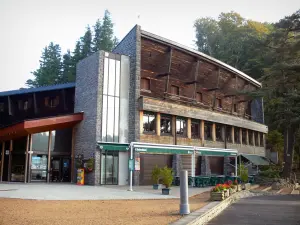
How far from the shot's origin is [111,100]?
23.8m

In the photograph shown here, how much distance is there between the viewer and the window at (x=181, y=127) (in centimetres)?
2773

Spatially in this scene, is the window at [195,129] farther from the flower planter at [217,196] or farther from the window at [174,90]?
the flower planter at [217,196]

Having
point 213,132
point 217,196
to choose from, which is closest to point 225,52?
point 213,132

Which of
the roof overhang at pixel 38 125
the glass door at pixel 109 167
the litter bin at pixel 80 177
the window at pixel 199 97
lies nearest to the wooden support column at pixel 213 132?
the window at pixel 199 97

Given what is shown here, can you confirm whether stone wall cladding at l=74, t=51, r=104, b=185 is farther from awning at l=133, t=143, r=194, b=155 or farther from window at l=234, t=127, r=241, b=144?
window at l=234, t=127, r=241, b=144

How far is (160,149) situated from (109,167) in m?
3.97

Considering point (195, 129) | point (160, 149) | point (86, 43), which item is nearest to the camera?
point (160, 149)

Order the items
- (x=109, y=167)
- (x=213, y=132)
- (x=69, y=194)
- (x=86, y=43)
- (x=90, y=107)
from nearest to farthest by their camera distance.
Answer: (x=69, y=194), (x=109, y=167), (x=90, y=107), (x=213, y=132), (x=86, y=43)

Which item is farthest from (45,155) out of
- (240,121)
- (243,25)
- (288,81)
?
(243,25)

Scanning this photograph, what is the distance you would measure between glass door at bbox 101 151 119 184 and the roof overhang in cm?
366

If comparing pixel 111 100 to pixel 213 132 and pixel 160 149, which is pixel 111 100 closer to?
pixel 160 149

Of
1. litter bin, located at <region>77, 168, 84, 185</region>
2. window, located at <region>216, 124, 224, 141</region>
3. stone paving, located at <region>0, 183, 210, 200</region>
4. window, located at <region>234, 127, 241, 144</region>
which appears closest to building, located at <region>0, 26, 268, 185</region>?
litter bin, located at <region>77, 168, 84, 185</region>

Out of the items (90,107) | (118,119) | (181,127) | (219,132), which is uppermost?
(90,107)

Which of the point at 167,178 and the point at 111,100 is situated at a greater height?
the point at 111,100
